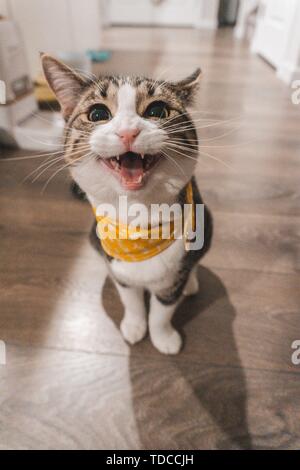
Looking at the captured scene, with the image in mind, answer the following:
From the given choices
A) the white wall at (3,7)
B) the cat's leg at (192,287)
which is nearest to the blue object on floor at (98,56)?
the white wall at (3,7)

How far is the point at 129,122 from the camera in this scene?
44 centimetres

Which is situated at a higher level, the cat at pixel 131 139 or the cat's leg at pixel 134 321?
the cat at pixel 131 139

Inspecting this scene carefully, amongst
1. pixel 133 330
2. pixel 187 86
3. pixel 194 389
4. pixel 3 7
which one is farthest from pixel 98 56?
pixel 194 389

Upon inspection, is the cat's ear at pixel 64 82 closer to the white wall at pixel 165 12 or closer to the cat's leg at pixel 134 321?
the cat's leg at pixel 134 321

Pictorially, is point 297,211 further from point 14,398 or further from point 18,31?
point 18,31

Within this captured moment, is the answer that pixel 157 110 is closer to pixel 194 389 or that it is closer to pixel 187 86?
pixel 187 86

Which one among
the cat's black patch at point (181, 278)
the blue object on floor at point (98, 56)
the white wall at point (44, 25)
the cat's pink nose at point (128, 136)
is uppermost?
the white wall at point (44, 25)

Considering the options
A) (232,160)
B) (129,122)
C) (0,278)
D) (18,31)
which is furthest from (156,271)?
(18,31)

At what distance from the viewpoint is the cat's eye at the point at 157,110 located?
1.62 feet

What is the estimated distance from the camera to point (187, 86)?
56 cm

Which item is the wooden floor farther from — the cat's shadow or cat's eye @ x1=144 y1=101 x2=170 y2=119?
cat's eye @ x1=144 y1=101 x2=170 y2=119

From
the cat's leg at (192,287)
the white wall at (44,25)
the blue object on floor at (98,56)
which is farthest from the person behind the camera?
the blue object on floor at (98,56)

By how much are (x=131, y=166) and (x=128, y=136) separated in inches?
2.1

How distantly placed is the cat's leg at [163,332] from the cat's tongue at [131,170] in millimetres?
323
